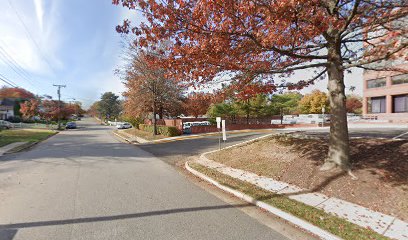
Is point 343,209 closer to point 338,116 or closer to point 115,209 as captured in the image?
point 338,116

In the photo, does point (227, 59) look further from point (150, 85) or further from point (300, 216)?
point (150, 85)

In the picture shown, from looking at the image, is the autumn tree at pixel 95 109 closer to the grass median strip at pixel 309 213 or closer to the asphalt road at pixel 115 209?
the asphalt road at pixel 115 209

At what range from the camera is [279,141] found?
976cm

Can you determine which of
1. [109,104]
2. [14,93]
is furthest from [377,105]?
[14,93]

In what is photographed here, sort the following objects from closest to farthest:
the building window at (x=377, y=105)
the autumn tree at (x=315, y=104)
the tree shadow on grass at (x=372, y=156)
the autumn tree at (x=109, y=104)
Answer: the tree shadow on grass at (x=372, y=156)
the building window at (x=377, y=105)
the autumn tree at (x=315, y=104)
the autumn tree at (x=109, y=104)

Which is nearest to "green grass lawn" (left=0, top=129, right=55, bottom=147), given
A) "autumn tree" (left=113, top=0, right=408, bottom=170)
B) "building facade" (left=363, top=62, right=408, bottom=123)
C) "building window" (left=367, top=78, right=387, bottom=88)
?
"autumn tree" (left=113, top=0, right=408, bottom=170)

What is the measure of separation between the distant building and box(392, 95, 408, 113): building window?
75637mm

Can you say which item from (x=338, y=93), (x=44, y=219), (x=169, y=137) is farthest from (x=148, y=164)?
(x=169, y=137)

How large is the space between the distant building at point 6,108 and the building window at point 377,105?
74.2m

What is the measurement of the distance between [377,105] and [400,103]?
11.6 feet

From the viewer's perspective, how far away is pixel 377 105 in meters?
34.7

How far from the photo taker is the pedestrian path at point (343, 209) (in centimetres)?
360

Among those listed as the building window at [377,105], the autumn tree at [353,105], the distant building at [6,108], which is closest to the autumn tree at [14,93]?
the distant building at [6,108]

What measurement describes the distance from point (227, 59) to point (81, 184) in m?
5.57
